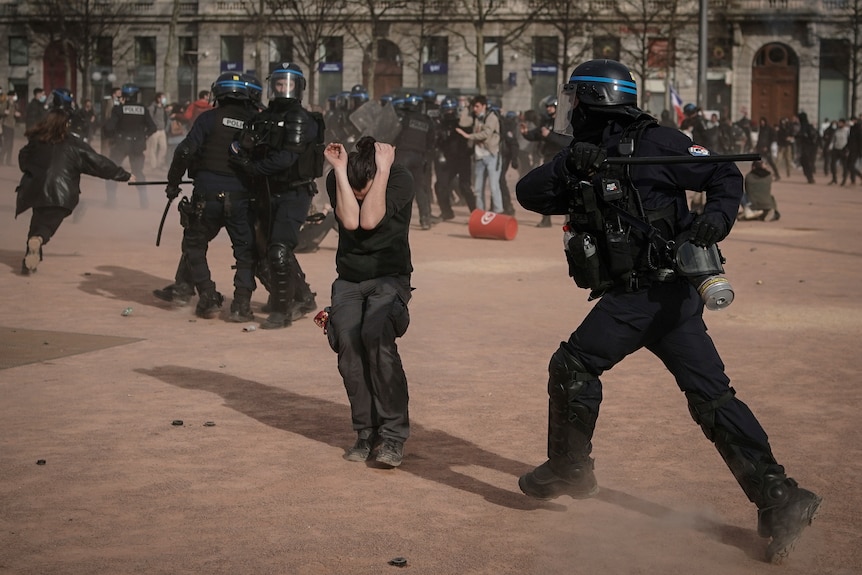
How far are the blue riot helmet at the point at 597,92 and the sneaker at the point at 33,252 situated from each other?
28.8 ft

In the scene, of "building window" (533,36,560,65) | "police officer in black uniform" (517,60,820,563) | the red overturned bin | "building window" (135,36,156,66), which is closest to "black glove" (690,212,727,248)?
"police officer in black uniform" (517,60,820,563)

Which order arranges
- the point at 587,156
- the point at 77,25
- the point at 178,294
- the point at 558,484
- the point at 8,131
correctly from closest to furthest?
the point at 587,156 → the point at 558,484 → the point at 178,294 → the point at 8,131 → the point at 77,25

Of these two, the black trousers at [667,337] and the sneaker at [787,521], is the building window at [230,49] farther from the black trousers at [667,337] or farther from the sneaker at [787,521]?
the sneaker at [787,521]

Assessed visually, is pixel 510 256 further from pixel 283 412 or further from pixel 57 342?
pixel 283 412

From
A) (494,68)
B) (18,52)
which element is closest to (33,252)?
(494,68)

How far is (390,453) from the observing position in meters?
6.18

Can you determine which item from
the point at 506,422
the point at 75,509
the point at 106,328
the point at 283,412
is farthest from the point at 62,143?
the point at 75,509

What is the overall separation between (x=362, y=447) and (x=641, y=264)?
1.94 meters

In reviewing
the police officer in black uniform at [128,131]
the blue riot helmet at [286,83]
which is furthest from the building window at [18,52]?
the blue riot helmet at [286,83]

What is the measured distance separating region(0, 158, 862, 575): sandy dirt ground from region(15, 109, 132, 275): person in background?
0.66m

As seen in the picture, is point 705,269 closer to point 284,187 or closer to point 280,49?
point 284,187

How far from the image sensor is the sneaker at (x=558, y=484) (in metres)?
5.36

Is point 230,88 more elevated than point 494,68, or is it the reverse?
point 494,68

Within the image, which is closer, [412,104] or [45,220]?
[45,220]
